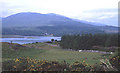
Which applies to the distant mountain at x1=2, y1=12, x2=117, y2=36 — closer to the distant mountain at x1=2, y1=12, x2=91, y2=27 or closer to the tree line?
the distant mountain at x1=2, y1=12, x2=91, y2=27

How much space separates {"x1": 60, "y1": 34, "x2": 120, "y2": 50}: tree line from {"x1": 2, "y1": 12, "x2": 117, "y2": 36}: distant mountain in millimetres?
308

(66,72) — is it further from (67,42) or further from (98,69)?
(67,42)

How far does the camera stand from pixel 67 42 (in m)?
6.57

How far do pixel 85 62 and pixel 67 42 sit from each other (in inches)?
84.3

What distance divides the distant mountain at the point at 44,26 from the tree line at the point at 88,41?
31 cm

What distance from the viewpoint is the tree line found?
491 cm

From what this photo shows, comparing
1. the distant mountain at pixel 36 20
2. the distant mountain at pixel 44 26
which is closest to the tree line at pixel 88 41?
the distant mountain at pixel 44 26

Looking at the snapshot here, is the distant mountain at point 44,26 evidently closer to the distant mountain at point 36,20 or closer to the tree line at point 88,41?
the distant mountain at point 36,20

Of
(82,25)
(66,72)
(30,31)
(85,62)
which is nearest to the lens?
(66,72)

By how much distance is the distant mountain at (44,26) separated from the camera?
A: 17.0ft

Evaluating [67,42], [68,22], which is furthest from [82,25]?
[67,42]

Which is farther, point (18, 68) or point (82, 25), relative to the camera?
point (82, 25)

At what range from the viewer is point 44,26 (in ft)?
17.8

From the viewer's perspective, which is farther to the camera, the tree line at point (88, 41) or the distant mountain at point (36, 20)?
the distant mountain at point (36, 20)
